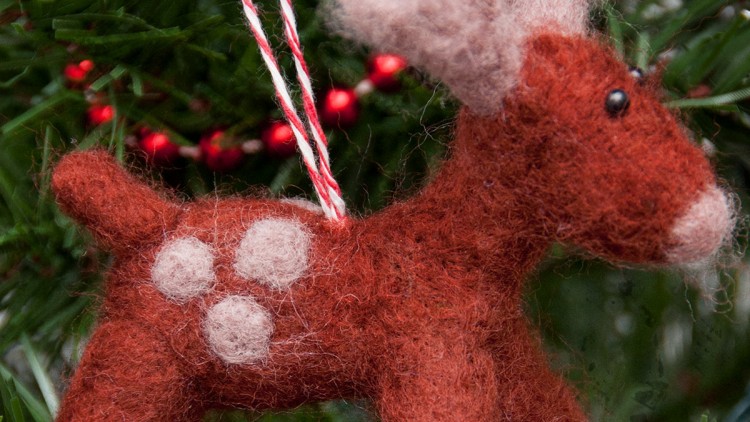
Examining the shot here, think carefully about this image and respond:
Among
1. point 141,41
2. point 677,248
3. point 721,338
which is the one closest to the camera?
point 677,248

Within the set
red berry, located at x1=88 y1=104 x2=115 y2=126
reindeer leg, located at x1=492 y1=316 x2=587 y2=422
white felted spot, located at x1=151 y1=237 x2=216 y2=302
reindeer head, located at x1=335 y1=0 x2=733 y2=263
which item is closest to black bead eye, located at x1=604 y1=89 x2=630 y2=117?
reindeer head, located at x1=335 y1=0 x2=733 y2=263

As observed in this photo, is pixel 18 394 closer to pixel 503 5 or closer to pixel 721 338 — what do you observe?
pixel 503 5

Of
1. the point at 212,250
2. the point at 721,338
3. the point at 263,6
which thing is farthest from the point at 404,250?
the point at 721,338

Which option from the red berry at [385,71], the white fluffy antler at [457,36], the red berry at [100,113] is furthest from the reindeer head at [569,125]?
the red berry at [100,113]

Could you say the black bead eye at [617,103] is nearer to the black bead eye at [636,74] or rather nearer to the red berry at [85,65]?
the black bead eye at [636,74]

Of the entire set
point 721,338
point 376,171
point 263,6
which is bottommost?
point 721,338

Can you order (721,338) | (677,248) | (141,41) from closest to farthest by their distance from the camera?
1. (677,248)
2. (141,41)
3. (721,338)

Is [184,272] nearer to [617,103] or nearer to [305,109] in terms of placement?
[305,109]
